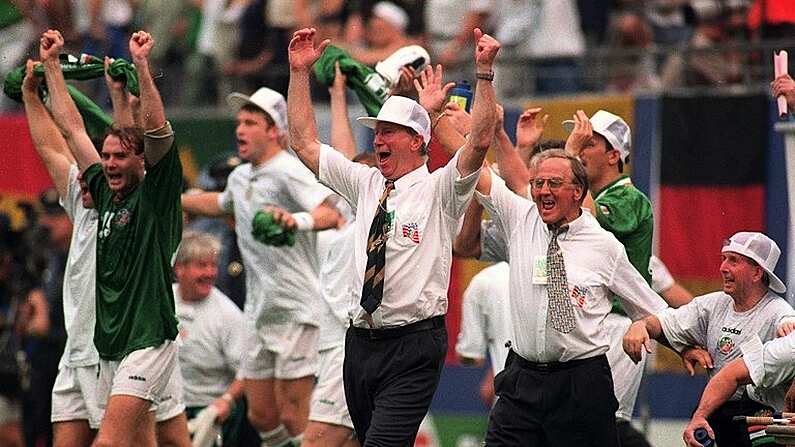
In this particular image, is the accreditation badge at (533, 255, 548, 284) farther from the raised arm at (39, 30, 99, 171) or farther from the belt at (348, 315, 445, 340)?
the raised arm at (39, 30, 99, 171)

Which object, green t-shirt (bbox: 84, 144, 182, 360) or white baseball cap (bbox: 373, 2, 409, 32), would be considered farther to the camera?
white baseball cap (bbox: 373, 2, 409, 32)

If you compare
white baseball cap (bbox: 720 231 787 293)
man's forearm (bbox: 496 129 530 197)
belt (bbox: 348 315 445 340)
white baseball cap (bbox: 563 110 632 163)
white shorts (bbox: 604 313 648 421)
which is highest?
white baseball cap (bbox: 563 110 632 163)

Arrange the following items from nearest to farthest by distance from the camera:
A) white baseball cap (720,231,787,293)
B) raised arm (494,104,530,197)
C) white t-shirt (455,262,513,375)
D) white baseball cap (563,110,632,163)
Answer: white baseball cap (720,231,787,293) < raised arm (494,104,530,197) < white baseball cap (563,110,632,163) < white t-shirt (455,262,513,375)

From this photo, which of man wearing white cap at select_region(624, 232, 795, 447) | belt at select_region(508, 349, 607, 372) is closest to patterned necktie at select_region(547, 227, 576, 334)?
belt at select_region(508, 349, 607, 372)

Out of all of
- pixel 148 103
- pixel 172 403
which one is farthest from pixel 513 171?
pixel 172 403

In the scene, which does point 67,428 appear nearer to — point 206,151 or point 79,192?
point 79,192

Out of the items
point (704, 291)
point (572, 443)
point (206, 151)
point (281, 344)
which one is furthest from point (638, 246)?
point (206, 151)

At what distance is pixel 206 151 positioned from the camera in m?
19.5

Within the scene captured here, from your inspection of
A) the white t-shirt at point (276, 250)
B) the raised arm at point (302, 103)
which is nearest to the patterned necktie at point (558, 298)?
the raised arm at point (302, 103)

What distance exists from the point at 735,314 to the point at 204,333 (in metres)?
5.43

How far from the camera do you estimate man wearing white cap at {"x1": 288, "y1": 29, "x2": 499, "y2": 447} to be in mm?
10359

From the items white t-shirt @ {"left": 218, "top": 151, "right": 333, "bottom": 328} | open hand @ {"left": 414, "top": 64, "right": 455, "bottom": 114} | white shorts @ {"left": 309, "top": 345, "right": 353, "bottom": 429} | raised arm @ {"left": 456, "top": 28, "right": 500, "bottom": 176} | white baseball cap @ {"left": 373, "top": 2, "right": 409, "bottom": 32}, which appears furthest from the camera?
white baseball cap @ {"left": 373, "top": 2, "right": 409, "bottom": 32}

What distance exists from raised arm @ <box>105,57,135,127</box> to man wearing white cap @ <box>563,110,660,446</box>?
2.80 meters

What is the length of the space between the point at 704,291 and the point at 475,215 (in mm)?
5253
